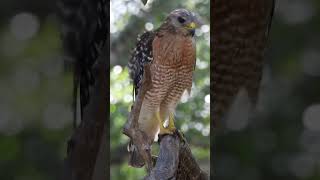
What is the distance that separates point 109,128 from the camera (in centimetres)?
109

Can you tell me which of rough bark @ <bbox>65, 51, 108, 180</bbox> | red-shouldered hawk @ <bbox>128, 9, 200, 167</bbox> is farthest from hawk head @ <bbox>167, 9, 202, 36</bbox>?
rough bark @ <bbox>65, 51, 108, 180</bbox>

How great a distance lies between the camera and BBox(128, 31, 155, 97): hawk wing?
3.49 feet

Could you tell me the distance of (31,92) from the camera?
3.29 feet

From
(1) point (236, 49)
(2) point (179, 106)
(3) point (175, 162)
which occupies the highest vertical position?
(1) point (236, 49)

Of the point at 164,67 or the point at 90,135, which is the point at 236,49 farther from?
the point at 90,135

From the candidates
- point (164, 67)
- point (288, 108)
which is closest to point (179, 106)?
point (164, 67)

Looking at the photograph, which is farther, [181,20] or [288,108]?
[181,20]

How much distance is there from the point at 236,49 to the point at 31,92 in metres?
0.37

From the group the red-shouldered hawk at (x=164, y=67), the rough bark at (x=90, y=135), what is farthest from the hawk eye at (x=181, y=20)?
the rough bark at (x=90, y=135)

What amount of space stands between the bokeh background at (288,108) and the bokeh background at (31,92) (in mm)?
335

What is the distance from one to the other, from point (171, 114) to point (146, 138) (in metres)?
0.07

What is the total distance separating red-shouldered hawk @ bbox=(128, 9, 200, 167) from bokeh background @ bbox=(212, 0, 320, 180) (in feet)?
0.55

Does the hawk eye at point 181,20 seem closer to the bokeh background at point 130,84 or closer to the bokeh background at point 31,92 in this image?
the bokeh background at point 130,84

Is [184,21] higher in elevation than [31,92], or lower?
higher
